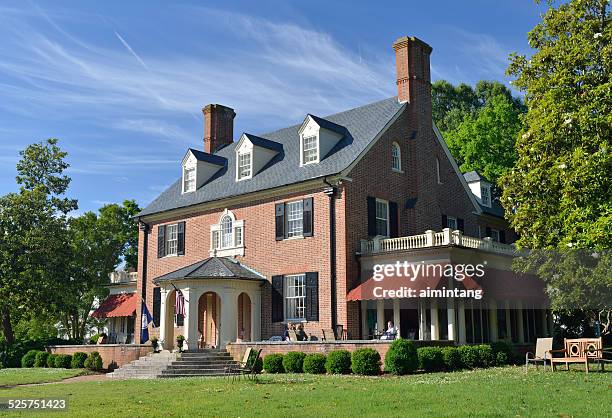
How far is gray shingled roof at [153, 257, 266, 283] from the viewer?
28000 mm

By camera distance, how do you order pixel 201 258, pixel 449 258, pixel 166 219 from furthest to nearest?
1. pixel 166 219
2. pixel 201 258
3. pixel 449 258

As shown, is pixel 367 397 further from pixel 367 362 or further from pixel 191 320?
pixel 191 320

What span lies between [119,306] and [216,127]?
1259 centimetres

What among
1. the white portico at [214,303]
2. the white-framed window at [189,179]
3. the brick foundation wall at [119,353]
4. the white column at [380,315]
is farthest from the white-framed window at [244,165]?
the white column at [380,315]

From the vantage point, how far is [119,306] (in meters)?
41.2

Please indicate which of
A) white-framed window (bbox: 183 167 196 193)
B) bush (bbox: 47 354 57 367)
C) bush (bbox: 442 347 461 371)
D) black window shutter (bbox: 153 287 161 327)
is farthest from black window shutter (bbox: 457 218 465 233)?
bush (bbox: 47 354 57 367)

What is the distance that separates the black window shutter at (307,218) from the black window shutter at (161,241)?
9.91m

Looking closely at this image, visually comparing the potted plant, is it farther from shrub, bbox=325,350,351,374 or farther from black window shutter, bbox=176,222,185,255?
shrub, bbox=325,350,351,374

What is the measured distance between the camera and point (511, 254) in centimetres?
2825

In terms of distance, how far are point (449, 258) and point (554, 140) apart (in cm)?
631

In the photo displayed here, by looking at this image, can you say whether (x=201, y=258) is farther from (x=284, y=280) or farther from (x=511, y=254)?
(x=511, y=254)

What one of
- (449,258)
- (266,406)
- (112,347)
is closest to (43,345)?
(112,347)

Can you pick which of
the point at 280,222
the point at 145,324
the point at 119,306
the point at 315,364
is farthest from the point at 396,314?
the point at 119,306

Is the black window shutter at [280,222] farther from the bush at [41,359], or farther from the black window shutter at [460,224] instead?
the bush at [41,359]
